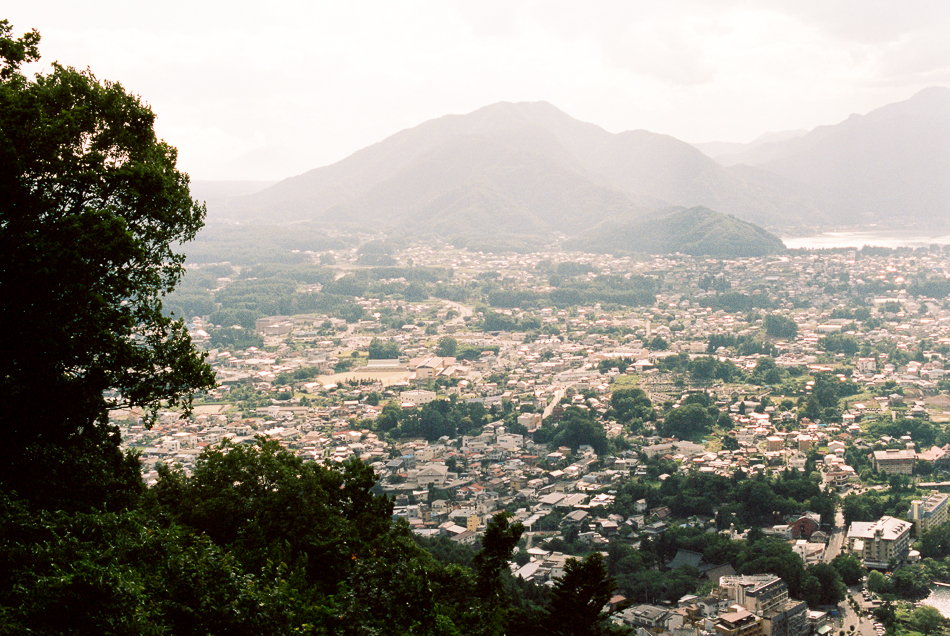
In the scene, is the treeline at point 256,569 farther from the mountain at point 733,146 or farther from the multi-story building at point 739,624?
the mountain at point 733,146

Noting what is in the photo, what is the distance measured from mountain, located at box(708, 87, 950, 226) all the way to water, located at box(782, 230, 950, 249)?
415 inches

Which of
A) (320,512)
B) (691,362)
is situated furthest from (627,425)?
(320,512)

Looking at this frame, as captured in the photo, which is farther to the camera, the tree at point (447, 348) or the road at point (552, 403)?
the tree at point (447, 348)

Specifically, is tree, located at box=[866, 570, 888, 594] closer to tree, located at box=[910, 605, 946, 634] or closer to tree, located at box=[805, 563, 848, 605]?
tree, located at box=[805, 563, 848, 605]

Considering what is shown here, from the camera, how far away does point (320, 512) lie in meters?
6.84

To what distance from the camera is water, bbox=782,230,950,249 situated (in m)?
59.9

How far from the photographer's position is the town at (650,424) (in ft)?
41.1

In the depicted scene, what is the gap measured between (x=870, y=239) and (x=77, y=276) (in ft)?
229

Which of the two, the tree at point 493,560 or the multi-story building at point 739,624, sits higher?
the tree at point 493,560

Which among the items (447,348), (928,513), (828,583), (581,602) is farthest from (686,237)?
(581,602)

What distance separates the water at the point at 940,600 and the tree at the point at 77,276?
417 inches

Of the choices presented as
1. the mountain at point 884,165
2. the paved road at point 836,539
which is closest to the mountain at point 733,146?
the mountain at point 884,165

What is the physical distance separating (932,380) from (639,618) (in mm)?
18366

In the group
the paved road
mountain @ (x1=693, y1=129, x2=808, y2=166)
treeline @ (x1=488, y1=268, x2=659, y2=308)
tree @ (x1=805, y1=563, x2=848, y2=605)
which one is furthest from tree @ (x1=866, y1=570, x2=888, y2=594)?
mountain @ (x1=693, y1=129, x2=808, y2=166)
